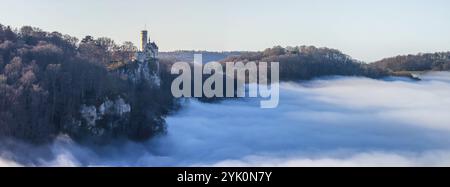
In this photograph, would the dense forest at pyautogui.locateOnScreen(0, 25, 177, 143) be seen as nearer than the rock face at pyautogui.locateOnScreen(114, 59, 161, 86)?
Yes

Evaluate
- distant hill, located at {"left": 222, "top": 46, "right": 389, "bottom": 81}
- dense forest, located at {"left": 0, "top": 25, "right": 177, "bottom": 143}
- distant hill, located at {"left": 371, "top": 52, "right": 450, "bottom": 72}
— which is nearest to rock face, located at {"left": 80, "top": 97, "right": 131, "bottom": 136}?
dense forest, located at {"left": 0, "top": 25, "right": 177, "bottom": 143}

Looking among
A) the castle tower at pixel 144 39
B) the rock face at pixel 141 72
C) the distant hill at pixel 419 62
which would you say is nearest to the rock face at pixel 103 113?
the rock face at pixel 141 72

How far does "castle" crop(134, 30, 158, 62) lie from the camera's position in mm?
27337

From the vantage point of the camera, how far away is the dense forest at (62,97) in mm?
19609

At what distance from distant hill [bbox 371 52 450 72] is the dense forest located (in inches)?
2039

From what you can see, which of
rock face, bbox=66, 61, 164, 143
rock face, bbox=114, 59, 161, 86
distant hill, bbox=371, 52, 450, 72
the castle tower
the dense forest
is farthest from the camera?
distant hill, bbox=371, 52, 450, 72

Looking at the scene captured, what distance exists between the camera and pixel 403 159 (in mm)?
26500

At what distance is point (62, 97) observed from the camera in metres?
21.1

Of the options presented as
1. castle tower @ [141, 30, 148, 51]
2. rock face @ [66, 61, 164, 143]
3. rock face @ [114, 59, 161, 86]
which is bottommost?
rock face @ [66, 61, 164, 143]

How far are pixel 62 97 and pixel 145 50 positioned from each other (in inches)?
306

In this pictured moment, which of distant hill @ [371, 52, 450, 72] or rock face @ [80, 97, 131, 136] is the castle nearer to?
rock face @ [80, 97, 131, 136]

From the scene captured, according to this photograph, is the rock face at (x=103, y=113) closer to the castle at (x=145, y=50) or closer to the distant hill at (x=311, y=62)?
the castle at (x=145, y=50)
